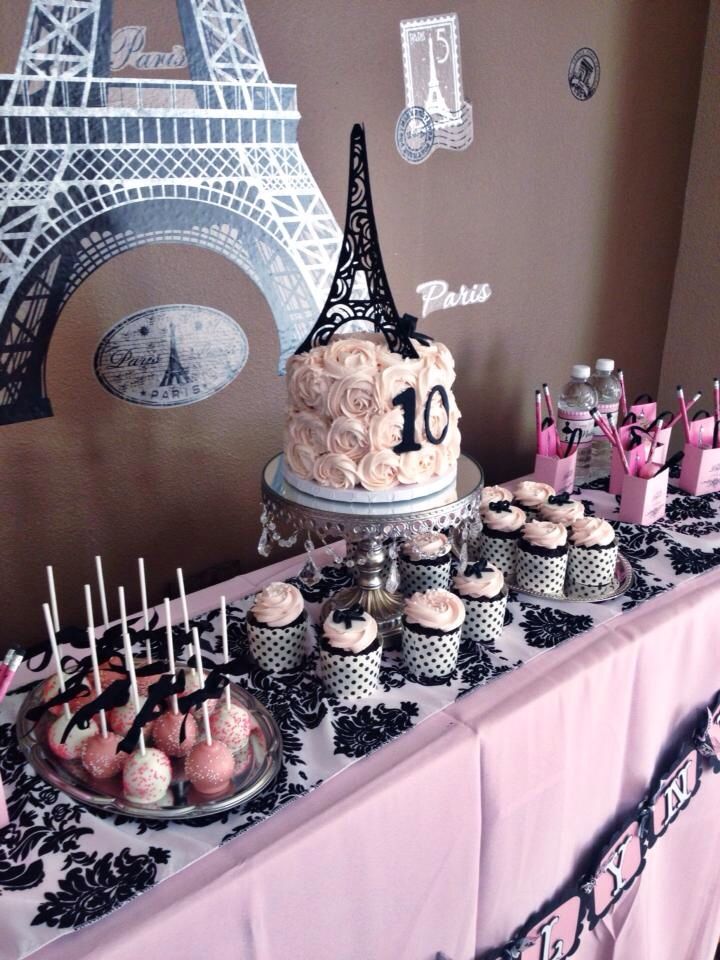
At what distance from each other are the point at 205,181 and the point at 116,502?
0.67m

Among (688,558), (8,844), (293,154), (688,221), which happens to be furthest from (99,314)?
(688,221)

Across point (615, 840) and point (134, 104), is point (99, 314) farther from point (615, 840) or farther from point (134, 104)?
point (615, 840)

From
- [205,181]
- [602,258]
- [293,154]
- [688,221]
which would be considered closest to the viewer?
[205,181]

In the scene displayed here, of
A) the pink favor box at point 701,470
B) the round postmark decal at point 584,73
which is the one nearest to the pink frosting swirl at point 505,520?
the pink favor box at point 701,470

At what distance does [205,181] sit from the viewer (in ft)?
4.91

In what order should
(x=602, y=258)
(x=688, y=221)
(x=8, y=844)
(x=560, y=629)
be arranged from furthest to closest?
(x=688, y=221)
(x=602, y=258)
(x=560, y=629)
(x=8, y=844)

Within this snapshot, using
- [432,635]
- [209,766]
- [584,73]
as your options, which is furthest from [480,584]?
[584,73]

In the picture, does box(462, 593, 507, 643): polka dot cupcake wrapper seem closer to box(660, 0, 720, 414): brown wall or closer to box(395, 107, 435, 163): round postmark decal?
box(395, 107, 435, 163): round postmark decal

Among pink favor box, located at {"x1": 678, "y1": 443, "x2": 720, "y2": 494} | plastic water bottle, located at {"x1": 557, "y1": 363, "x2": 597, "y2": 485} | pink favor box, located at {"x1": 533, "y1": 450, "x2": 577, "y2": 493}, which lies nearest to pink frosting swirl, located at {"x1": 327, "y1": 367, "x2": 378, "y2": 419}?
pink favor box, located at {"x1": 533, "y1": 450, "x2": 577, "y2": 493}

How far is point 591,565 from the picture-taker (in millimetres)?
1473

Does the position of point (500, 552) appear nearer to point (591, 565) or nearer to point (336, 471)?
point (591, 565)

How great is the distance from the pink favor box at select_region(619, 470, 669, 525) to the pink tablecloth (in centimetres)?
28

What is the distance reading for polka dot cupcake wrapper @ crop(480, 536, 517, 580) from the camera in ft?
4.91

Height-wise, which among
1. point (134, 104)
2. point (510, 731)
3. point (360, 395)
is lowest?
point (510, 731)
